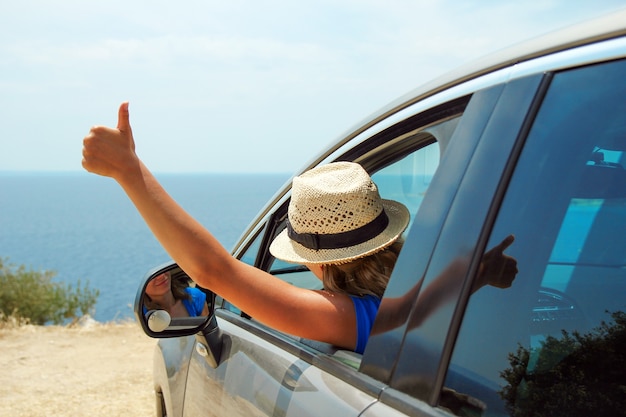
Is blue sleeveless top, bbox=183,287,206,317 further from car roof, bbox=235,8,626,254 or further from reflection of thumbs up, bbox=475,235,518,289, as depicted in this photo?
reflection of thumbs up, bbox=475,235,518,289

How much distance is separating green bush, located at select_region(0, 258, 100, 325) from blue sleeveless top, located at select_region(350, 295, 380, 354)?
12.8m

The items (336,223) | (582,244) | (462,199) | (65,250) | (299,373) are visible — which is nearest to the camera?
(582,244)

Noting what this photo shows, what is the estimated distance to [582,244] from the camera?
3.87ft

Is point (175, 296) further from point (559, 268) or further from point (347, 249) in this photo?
point (559, 268)

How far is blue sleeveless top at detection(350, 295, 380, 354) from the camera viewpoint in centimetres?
174

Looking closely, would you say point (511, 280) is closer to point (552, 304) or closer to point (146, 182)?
point (552, 304)

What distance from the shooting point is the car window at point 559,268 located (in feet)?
3.70

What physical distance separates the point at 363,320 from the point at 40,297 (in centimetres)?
1424

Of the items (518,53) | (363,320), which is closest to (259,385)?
(363,320)

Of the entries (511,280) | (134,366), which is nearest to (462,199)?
(511,280)

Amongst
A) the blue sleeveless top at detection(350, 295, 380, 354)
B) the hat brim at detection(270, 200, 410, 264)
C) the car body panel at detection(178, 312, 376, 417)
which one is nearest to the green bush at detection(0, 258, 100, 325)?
the car body panel at detection(178, 312, 376, 417)

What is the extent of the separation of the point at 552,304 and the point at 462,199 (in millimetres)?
254

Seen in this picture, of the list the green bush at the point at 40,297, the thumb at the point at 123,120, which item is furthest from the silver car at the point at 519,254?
the green bush at the point at 40,297

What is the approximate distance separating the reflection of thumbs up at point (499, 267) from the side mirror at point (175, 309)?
1225 mm
